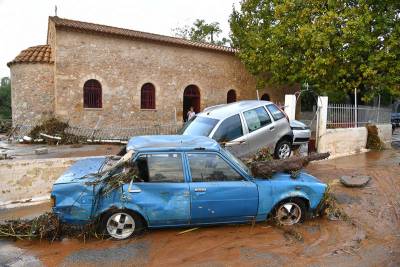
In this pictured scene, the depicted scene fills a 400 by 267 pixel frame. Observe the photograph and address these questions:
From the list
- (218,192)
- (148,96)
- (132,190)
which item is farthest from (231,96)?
(132,190)

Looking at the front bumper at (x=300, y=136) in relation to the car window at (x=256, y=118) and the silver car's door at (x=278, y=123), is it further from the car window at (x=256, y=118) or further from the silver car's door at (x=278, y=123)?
the car window at (x=256, y=118)

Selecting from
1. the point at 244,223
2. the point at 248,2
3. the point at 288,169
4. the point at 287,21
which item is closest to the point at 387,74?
the point at 287,21

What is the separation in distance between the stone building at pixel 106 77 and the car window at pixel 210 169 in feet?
41.5

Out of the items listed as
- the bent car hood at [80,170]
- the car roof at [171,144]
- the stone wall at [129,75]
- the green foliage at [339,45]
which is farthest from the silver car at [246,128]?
the stone wall at [129,75]

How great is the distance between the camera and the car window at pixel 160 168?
17.2ft

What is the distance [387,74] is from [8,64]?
1877 centimetres

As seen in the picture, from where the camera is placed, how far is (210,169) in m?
5.43

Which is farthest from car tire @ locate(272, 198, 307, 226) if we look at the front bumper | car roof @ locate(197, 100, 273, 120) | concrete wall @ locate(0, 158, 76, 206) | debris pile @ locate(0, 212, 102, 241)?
the front bumper

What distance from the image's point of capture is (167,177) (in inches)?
208

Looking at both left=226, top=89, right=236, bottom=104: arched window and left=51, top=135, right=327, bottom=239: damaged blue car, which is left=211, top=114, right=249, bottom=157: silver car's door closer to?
left=51, top=135, right=327, bottom=239: damaged blue car

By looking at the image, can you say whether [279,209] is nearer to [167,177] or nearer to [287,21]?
[167,177]

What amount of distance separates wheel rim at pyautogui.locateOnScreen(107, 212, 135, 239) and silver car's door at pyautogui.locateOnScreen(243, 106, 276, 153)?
15.3 ft

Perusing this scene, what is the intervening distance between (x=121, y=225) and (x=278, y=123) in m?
6.13

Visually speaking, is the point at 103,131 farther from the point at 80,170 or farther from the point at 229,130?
the point at 80,170
